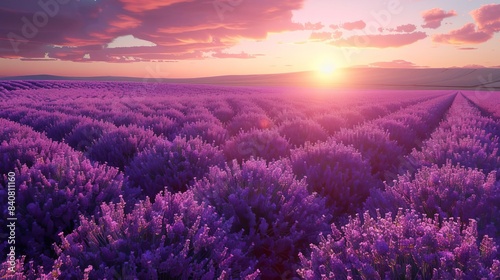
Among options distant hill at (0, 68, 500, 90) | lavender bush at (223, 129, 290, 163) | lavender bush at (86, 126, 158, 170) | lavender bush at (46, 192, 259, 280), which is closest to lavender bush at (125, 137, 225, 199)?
lavender bush at (86, 126, 158, 170)

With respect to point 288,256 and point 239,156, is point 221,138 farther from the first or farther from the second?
point 288,256

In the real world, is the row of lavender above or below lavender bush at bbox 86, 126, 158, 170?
above

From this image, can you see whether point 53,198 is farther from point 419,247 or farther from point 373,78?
point 373,78

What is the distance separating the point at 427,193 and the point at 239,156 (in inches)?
122

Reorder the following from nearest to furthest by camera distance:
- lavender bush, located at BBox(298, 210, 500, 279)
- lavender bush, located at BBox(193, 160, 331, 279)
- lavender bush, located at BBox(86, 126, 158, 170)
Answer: lavender bush, located at BBox(298, 210, 500, 279)
lavender bush, located at BBox(193, 160, 331, 279)
lavender bush, located at BBox(86, 126, 158, 170)

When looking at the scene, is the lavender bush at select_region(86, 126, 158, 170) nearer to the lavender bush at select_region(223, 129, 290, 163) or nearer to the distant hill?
the lavender bush at select_region(223, 129, 290, 163)

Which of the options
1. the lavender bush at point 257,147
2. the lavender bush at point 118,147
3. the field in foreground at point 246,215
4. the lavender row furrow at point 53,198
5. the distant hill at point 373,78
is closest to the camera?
the field in foreground at point 246,215

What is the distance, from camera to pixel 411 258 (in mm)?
1965

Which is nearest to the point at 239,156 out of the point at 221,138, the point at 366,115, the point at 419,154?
the point at 221,138

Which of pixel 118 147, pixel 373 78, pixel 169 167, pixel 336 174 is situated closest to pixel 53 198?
pixel 169 167

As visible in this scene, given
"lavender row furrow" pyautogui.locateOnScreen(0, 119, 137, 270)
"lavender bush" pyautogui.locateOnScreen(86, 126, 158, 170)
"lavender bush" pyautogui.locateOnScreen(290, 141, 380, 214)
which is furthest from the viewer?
"lavender bush" pyautogui.locateOnScreen(86, 126, 158, 170)

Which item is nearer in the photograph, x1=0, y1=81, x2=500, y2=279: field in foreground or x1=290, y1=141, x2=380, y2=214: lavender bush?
x1=0, y1=81, x2=500, y2=279: field in foreground

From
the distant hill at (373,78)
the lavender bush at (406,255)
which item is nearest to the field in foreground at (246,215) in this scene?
the lavender bush at (406,255)

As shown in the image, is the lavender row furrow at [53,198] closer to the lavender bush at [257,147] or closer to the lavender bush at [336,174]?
the lavender bush at [336,174]
